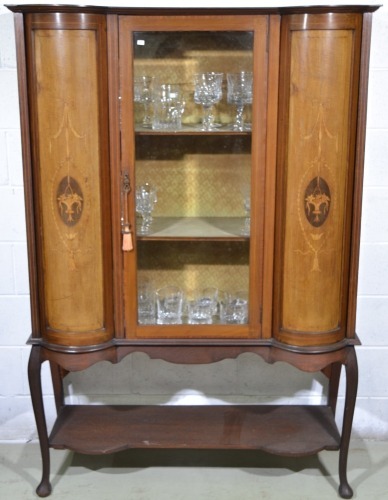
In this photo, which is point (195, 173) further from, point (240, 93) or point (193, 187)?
point (240, 93)

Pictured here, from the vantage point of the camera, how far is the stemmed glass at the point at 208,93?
226 cm

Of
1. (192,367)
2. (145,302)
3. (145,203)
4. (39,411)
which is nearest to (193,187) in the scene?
(145,203)

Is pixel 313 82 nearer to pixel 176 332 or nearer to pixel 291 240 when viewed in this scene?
pixel 291 240

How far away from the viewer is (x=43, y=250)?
2236 mm

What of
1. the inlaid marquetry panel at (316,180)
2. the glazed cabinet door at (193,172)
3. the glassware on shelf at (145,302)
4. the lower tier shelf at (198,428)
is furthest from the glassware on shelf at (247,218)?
the lower tier shelf at (198,428)

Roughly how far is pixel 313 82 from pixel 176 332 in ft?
3.00

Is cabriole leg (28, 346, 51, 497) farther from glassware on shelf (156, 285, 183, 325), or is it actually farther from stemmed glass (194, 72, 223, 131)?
stemmed glass (194, 72, 223, 131)

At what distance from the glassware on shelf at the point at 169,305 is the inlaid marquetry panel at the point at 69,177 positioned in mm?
205

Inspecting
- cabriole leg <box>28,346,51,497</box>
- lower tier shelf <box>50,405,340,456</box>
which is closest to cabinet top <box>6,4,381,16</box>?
cabriole leg <box>28,346,51,497</box>

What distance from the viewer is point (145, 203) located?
2.31 m

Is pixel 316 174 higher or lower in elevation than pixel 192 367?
higher

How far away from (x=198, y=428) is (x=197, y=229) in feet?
2.48

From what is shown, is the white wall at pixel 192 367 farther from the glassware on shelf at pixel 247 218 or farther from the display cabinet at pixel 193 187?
the glassware on shelf at pixel 247 218

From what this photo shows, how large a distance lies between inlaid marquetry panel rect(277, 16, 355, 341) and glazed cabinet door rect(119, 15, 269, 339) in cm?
10
